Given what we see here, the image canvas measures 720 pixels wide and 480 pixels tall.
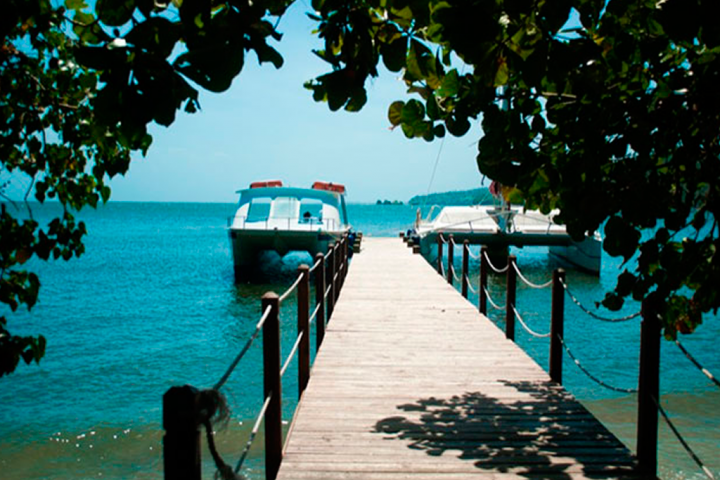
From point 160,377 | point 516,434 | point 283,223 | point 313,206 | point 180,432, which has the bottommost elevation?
point 160,377

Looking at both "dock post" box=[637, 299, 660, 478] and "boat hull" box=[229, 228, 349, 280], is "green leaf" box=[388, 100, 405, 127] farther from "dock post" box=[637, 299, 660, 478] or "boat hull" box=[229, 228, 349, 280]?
"boat hull" box=[229, 228, 349, 280]

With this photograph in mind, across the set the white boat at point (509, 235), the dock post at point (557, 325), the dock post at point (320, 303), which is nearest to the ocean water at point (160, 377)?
the dock post at point (320, 303)

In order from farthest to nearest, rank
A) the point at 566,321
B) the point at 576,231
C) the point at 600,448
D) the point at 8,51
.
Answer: the point at 566,321 < the point at 600,448 < the point at 8,51 < the point at 576,231

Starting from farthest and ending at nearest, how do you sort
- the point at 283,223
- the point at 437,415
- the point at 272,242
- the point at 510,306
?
the point at 283,223 < the point at 272,242 < the point at 510,306 < the point at 437,415

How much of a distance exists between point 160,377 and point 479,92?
9.82 metres

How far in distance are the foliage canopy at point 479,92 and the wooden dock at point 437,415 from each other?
1112mm

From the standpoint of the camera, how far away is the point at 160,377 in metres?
11.0

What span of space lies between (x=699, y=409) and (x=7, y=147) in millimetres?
9858

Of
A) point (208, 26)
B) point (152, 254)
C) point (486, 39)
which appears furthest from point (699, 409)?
point (152, 254)

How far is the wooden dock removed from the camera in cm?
368

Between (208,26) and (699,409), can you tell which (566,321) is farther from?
(208,26)

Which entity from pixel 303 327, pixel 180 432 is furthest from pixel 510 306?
pixel 180 432

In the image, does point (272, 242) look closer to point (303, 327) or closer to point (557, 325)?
point (303, 327)

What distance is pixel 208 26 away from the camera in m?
2.14
